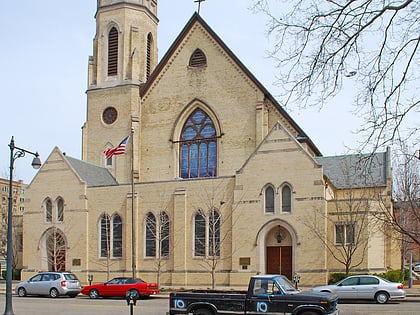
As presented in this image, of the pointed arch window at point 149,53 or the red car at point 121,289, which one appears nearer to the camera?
the red car at point 121,289

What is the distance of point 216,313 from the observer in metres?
19.0

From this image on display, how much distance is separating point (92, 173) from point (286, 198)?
1605 centimetres

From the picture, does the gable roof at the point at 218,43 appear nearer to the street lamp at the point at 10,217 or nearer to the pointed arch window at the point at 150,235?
the pointed arch window at the point at 150,235

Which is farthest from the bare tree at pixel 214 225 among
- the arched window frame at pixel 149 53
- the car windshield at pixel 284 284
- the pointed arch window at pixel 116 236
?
the car windshield at pixel 284 284

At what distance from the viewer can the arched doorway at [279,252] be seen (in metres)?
41.5

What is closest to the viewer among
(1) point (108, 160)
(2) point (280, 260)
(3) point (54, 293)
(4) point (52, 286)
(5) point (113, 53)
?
(3) point (54, 293)

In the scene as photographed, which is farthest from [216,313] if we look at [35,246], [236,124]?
[35,246]

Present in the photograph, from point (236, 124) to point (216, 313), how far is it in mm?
29590

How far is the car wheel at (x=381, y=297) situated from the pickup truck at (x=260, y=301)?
11.1 metres

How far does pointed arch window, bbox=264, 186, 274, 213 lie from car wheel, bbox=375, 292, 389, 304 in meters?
13.3

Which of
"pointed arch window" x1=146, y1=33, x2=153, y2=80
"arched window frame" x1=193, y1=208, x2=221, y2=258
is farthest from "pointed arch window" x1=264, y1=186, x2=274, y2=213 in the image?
"pointed arch window" x1=146, y1=33, x2=153, y2=80

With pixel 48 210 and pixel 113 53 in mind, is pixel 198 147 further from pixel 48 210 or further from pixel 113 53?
pixel 48 210

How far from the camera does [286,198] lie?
136 ft

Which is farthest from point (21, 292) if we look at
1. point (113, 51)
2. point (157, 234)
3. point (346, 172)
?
point (113, 51)
